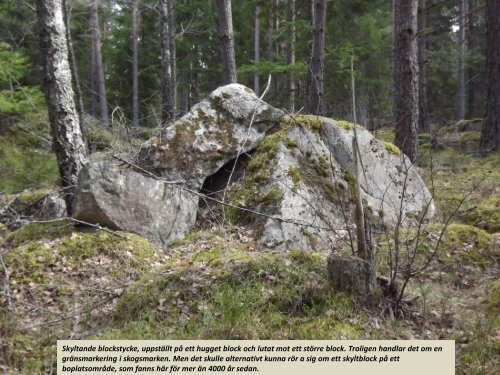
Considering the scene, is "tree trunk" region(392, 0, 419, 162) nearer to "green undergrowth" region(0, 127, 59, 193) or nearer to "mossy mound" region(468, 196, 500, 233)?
"mossy mound" region(468, 196, 500, 233)

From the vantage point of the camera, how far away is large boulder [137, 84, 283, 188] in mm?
6395

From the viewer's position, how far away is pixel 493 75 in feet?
36.3

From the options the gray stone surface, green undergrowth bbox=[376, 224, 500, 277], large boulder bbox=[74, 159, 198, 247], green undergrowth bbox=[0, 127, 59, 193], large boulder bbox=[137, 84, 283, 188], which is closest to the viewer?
the gray stone surface

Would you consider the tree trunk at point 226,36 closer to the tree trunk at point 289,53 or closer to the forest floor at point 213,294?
the tree trunk at point 289,53

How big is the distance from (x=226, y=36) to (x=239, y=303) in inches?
310

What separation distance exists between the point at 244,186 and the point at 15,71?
6395mm

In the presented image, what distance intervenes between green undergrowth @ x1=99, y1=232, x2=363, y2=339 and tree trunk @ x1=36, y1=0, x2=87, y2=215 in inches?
87.2

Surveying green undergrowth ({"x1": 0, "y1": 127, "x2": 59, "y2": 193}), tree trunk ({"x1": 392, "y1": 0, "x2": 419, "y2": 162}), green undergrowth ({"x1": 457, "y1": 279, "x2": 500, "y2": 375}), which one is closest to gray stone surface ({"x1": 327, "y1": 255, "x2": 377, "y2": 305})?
green undergrowth ({"x1": 457, "y1": 279, "x2": 500, "y2": 375})

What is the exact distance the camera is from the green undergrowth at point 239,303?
3645 mm

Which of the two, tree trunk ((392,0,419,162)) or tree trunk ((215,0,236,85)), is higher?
tree trunk ((215,0,236,85))

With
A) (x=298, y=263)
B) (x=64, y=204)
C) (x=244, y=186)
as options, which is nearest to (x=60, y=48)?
(x=64, y=204)

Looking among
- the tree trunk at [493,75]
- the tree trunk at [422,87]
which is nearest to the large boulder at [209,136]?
the tree trunk at [493,75]

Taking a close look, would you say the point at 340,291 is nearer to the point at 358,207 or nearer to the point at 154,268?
the point at 358,207

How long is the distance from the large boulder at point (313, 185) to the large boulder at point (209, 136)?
0.33 metres
